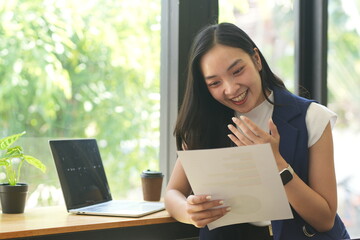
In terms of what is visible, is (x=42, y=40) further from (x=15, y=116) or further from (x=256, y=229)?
(x=256, y=229)

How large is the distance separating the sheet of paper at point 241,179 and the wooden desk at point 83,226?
17.6 inches

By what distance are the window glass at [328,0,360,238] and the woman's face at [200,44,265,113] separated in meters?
1.39

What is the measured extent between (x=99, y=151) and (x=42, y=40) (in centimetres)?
58

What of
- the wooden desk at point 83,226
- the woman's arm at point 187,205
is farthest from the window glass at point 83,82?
the woman's arm at point 187,205

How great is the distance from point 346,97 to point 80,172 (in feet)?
6.18

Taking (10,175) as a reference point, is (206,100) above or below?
above

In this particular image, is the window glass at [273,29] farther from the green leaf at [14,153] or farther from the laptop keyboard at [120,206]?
the green leaf at [14,153]

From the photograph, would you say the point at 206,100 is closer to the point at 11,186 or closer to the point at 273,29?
the point at 11,186

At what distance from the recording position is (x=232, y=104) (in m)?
2.02

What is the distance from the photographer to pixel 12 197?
213 cm

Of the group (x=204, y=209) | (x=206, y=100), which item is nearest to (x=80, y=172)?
(x=206, y=100)

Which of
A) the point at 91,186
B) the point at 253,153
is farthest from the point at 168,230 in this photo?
the point at 253,153

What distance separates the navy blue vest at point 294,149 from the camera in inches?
75.4

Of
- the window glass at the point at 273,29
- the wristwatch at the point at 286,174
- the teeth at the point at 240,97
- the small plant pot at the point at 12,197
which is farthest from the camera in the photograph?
the window glass at the point at 273,29
